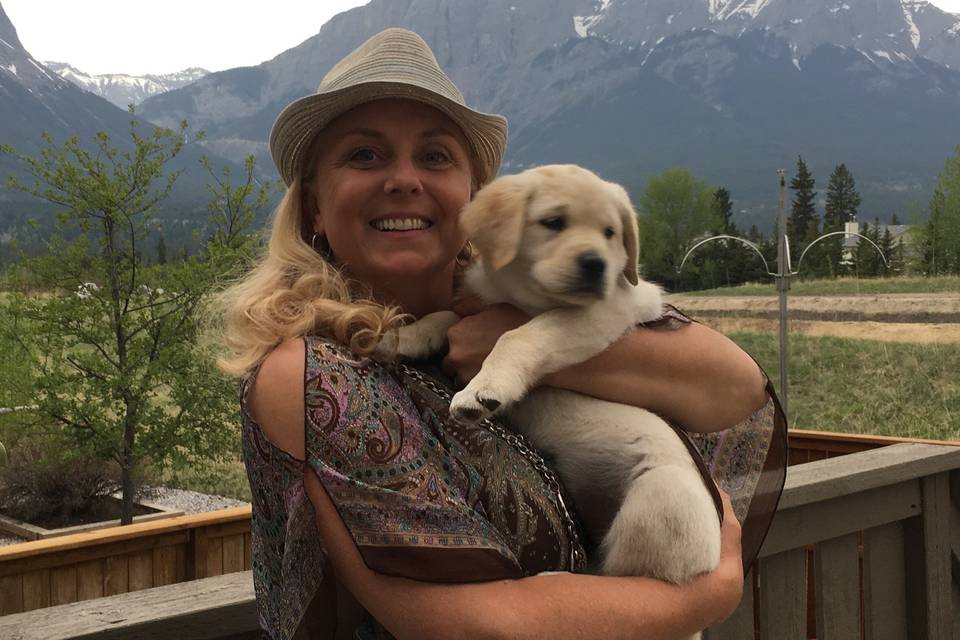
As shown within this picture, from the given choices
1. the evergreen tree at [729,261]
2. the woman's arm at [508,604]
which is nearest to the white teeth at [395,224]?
the woman's arm at [508,604]

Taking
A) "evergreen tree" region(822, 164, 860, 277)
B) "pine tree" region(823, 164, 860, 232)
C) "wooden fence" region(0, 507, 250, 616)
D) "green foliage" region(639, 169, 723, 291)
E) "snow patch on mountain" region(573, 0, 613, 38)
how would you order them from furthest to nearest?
"snow patch on mountain" region(573, 0, 613, 38), "pine tree" region(823, 164, 860, 232), "evergreen tree" region(822, 164, 860, 277), "green foliage" region(639, 169, 723, 291), "wooden fence" region(0, 507, 250, 616)

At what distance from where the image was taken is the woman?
1123 millimetres

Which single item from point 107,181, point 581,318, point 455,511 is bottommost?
point 455,511

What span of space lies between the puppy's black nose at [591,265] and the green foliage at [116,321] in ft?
24.7

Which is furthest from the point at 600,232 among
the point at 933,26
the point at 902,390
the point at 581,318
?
the point at 933,26

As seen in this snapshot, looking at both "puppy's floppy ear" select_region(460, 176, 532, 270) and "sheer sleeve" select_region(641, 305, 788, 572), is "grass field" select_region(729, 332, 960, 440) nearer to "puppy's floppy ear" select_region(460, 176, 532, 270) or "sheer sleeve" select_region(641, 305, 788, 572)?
"sheer sleeve" select_region(641, 305, 788, 572)

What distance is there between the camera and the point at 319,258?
151 centimetres

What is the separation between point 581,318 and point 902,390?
12664 mm

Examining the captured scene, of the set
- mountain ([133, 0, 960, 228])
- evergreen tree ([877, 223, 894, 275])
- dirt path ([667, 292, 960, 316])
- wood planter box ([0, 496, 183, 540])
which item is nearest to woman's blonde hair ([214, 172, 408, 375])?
wood planter box ([0, 496, 183, 540])

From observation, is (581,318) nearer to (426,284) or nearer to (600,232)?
(600,232)

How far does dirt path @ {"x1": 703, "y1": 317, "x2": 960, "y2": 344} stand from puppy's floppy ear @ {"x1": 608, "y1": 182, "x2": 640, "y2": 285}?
10.3 m

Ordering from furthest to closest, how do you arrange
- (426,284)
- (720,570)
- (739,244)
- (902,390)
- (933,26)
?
(933,26)
(739,244)
(902,390)
(426,284)
(720,570)

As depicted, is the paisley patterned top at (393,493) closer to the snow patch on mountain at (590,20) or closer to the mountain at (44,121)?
the mountain at (44,121)

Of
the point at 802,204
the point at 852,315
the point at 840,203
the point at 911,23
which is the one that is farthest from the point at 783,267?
the point at 911,23
